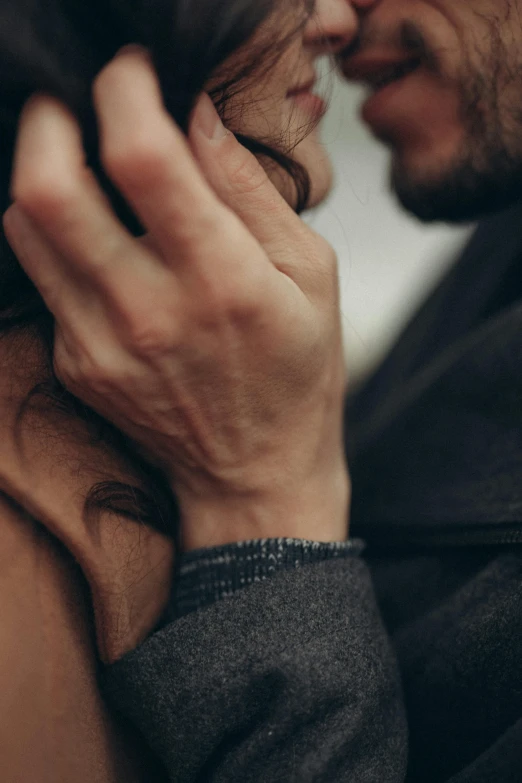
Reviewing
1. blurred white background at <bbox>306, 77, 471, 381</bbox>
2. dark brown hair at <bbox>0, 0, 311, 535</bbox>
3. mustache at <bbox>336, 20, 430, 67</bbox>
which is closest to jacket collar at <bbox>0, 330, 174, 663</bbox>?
dark brown hair at <bbox>0, 0, 311, 535</bbox>

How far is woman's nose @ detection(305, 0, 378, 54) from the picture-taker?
84 centimetres

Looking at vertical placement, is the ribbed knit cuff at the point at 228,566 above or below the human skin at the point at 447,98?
below

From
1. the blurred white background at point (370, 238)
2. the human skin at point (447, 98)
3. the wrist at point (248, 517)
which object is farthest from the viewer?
the human skin at point (447, 98)

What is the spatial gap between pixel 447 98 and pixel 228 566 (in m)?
1.00

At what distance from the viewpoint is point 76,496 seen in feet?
2.24

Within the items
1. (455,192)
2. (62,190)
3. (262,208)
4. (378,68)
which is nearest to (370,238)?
(455,192)

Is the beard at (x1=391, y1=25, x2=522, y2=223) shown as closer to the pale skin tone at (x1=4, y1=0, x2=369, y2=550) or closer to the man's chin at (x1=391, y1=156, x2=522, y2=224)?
the man's chin at (x1=391, y1=156, x2=522, y2=224)

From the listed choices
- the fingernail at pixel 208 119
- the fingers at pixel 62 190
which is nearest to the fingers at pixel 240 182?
the fingernail at pixel 208 119

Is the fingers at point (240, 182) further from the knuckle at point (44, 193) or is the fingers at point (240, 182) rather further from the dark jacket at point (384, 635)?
the dark jacket at point (384, 635)

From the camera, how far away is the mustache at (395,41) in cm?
117

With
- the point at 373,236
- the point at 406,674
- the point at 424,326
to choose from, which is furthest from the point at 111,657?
the point at 424,326

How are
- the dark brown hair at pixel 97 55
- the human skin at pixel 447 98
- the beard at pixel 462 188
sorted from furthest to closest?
1. the beard at pixel 462 188
2. the human skin at pixel 447 98
3. the dark brown hair at pixel 97 55

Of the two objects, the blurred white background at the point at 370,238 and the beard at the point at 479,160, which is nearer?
the blurred white background at the point at 370,238

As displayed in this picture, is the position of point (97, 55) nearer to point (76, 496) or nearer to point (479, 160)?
point (76, 496)
